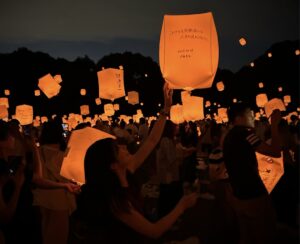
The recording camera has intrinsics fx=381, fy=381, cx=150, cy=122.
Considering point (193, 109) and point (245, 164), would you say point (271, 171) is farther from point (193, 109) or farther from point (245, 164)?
point (193, 109)

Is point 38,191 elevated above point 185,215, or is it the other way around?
point 38,191

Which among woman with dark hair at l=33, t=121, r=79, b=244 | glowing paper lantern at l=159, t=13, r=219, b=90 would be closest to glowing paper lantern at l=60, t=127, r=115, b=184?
woman with dark hair at l=33, t=121, r=79, b=244

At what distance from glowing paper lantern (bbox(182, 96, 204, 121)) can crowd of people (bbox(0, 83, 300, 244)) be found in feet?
11.2

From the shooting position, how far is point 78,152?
3.37 metres

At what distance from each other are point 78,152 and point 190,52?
6.03ft

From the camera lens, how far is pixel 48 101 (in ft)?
139

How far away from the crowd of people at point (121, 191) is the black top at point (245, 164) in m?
0.01

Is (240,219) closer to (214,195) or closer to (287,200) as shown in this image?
(287,200)

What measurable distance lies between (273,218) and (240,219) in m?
0.36

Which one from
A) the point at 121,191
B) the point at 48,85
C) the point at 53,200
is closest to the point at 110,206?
the point at 121,191

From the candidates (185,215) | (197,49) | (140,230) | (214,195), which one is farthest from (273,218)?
(214,195)

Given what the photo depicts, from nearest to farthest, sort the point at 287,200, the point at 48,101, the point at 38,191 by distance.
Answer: the point at 38,191
the point at 287,200
the point at 48,101

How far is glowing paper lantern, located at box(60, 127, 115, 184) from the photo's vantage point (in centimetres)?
325

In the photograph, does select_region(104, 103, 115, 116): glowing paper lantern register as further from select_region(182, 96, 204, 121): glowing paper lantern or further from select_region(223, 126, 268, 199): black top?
select_region(223, 126, 268, 199): black top
